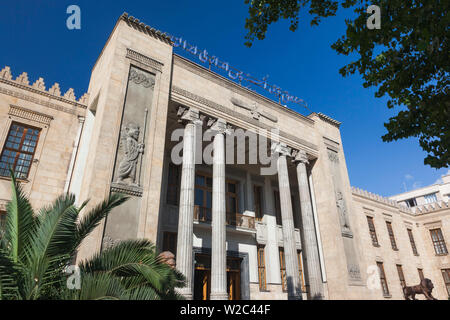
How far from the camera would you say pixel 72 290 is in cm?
475

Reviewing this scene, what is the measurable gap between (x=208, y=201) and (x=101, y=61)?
885 centimetres

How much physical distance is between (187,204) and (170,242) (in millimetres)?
3839

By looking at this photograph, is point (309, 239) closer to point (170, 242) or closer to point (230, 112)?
point (170, 242)

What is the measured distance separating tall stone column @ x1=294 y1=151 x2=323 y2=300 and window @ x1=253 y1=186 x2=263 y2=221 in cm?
333

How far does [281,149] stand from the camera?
1608 cm

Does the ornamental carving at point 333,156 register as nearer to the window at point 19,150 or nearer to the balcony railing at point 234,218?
the balcony railing at point 234,218

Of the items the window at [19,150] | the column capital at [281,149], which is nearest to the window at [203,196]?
the column capital at [281,149]

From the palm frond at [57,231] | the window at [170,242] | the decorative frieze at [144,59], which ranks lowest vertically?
the palm frond at [57,231]

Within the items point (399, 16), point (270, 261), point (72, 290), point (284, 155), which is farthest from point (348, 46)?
point (270, 261)

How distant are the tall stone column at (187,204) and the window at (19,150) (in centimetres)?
582

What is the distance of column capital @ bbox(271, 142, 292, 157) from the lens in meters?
15.9

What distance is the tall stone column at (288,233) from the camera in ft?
42.9
